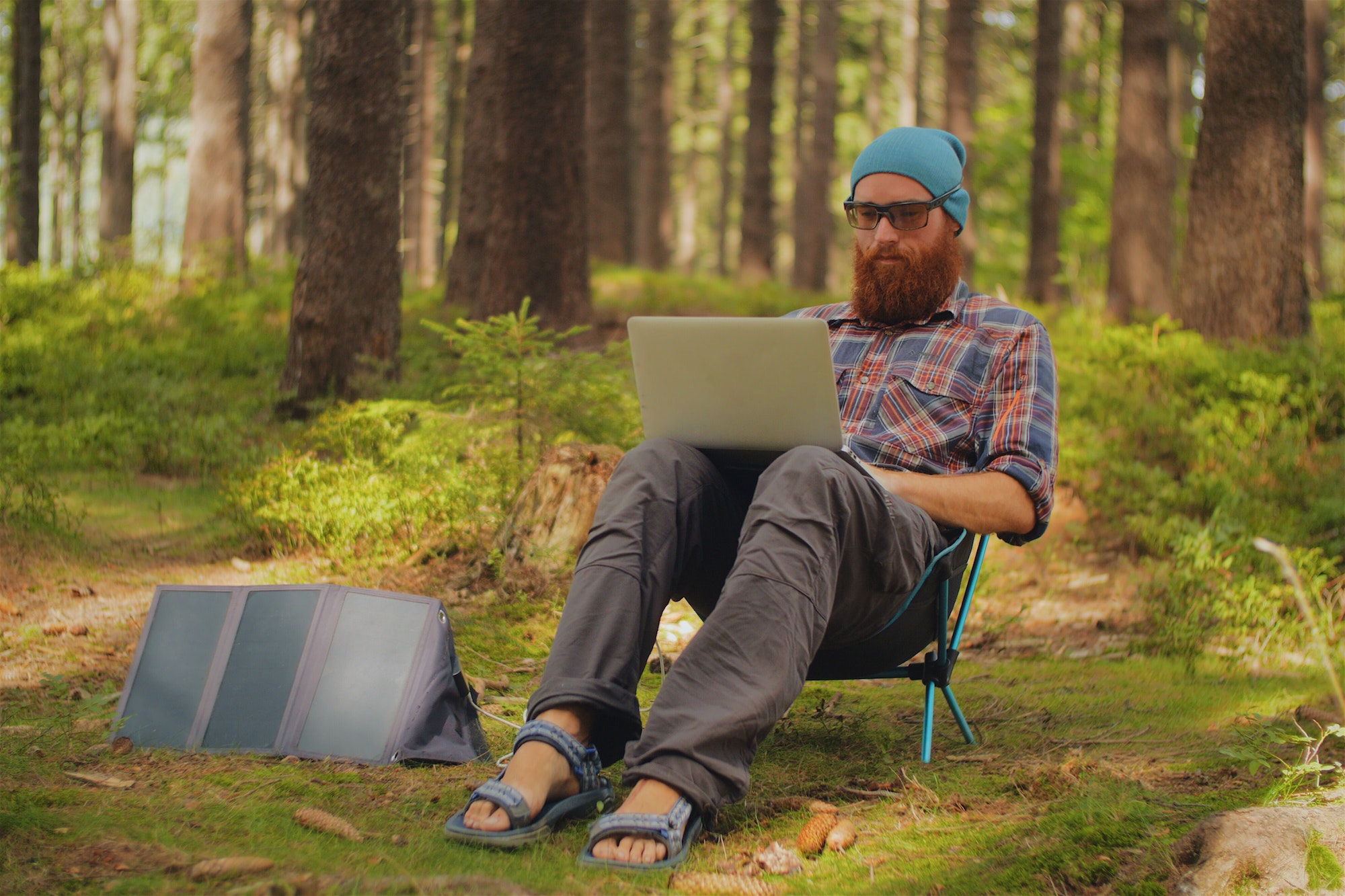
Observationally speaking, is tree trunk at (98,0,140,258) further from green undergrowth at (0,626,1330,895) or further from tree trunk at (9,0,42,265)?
green undergrowth at (0,626,1330,895)

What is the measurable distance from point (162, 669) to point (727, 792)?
1.58 meters

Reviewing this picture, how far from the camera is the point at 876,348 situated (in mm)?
3520

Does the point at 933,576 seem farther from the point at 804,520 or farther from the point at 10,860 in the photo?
the point at 10,860

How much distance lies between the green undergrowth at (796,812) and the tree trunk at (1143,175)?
22.6ft

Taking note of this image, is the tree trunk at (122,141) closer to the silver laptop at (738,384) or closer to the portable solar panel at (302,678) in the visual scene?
the portable solar panel at (302,678)

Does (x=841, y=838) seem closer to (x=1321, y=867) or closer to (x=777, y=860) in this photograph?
(x=777, y=860)

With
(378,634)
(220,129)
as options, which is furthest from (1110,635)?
(220,129)

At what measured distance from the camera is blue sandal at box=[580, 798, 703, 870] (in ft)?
7.20

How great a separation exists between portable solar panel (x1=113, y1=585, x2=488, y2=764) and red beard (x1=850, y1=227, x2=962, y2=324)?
1637mm

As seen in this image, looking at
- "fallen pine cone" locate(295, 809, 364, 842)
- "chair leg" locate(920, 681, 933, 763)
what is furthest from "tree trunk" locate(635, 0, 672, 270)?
"fallen pine cone" locate(295, 809, 364, 842)

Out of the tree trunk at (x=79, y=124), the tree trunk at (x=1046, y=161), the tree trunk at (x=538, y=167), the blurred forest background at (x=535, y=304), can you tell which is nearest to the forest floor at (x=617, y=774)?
the blurred forest background at (x=535, y=304)

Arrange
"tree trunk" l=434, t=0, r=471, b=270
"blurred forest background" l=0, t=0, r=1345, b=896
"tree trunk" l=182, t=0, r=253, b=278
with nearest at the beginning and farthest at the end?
1. "blurred forest background" l=0, t=0, r=1345, b=896
2. "tree trunk" l=182, t=0, r=253, b=278
3. "tree trunk" l=434, t=0, r=471, b=270

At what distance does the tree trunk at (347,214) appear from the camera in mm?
7355

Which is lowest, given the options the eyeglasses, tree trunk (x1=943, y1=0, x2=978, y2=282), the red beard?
the red beard
